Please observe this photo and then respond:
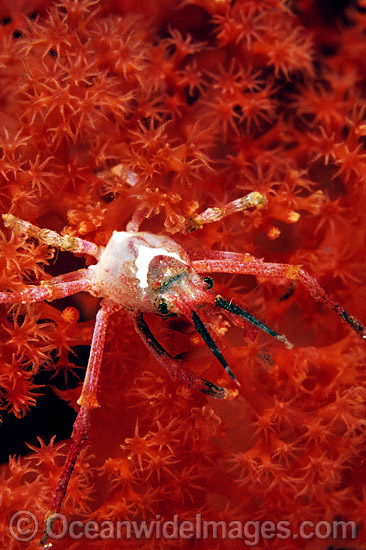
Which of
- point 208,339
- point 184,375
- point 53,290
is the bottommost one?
point 184,375

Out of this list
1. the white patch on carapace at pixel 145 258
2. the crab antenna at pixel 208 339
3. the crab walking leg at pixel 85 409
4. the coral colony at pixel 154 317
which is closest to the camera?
the crab antenna at pixel 208 339

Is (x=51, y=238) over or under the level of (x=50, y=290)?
over

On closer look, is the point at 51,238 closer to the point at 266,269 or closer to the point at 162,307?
the point at 162,307

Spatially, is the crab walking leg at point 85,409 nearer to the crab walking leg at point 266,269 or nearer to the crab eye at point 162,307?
the crab eye at point 162,307

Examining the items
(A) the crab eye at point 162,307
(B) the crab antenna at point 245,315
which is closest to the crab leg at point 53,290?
(A) the crab eye at point 162,307

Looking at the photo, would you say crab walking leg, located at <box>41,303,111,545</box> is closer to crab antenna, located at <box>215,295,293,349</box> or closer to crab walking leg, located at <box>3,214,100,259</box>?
crab walking leg, located at <box>3,214,100,259</box>

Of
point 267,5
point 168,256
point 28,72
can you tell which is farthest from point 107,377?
point 267,5

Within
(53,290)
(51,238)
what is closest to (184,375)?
(53,290)
